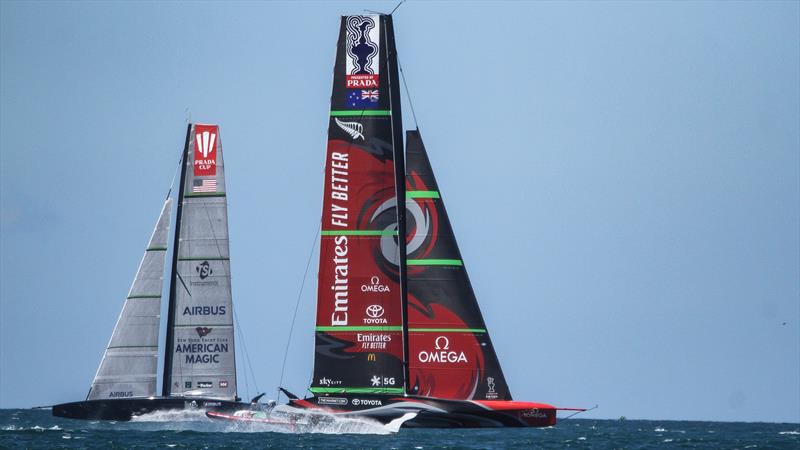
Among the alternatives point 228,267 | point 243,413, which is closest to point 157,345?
point 228,267

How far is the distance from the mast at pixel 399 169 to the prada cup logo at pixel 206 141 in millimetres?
15081

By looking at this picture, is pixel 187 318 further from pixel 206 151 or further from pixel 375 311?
pixel 375 311

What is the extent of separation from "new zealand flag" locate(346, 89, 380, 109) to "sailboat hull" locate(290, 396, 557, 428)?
802 centimetres

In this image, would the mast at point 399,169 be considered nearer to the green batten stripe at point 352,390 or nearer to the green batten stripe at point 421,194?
the green batten stripe at point 352,390

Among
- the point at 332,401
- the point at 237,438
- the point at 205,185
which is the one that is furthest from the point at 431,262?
the point at 205,185

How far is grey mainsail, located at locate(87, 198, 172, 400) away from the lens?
54.6 metres

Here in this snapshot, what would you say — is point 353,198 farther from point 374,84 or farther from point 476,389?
point 476,389

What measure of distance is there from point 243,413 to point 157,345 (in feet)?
44.4

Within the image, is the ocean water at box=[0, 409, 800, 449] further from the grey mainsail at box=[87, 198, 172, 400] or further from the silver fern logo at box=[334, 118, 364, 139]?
the silver fern logo at box=[334, 118, 364, 139]

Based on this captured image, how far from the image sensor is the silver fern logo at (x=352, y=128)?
40750 millimetres

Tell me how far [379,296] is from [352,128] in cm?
469

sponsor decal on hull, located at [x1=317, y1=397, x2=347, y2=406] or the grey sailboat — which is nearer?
sponsor decal on hull, located at [x1=317, y1=397, x2=347, y2=406]

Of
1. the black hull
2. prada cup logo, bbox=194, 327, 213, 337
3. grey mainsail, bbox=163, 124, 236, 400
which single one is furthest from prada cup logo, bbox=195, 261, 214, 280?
the black hull

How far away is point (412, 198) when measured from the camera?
41.8 meters
